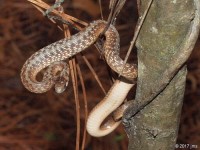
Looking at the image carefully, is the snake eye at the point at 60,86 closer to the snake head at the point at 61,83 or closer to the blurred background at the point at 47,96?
the snake head at the point at 61,83

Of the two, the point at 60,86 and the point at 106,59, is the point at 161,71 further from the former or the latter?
the point at 60,86

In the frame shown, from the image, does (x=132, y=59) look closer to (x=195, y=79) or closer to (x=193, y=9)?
(x=195, y=79)

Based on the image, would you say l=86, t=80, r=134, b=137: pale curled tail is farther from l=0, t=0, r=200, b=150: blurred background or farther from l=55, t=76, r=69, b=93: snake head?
l=0, t=0, r=200, b=150: blurred background

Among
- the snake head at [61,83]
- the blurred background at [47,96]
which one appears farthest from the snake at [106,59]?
the blurred background at [47,96]

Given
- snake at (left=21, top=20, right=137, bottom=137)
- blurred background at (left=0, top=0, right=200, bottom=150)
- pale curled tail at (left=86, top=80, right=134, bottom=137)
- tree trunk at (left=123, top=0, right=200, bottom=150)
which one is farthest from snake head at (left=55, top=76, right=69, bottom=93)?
blurred background at (left=0, top=0, right=200, bottom=150)

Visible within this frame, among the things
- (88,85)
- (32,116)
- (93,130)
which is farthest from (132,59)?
(93,130)

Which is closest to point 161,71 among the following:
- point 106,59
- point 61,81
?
point 106,59
